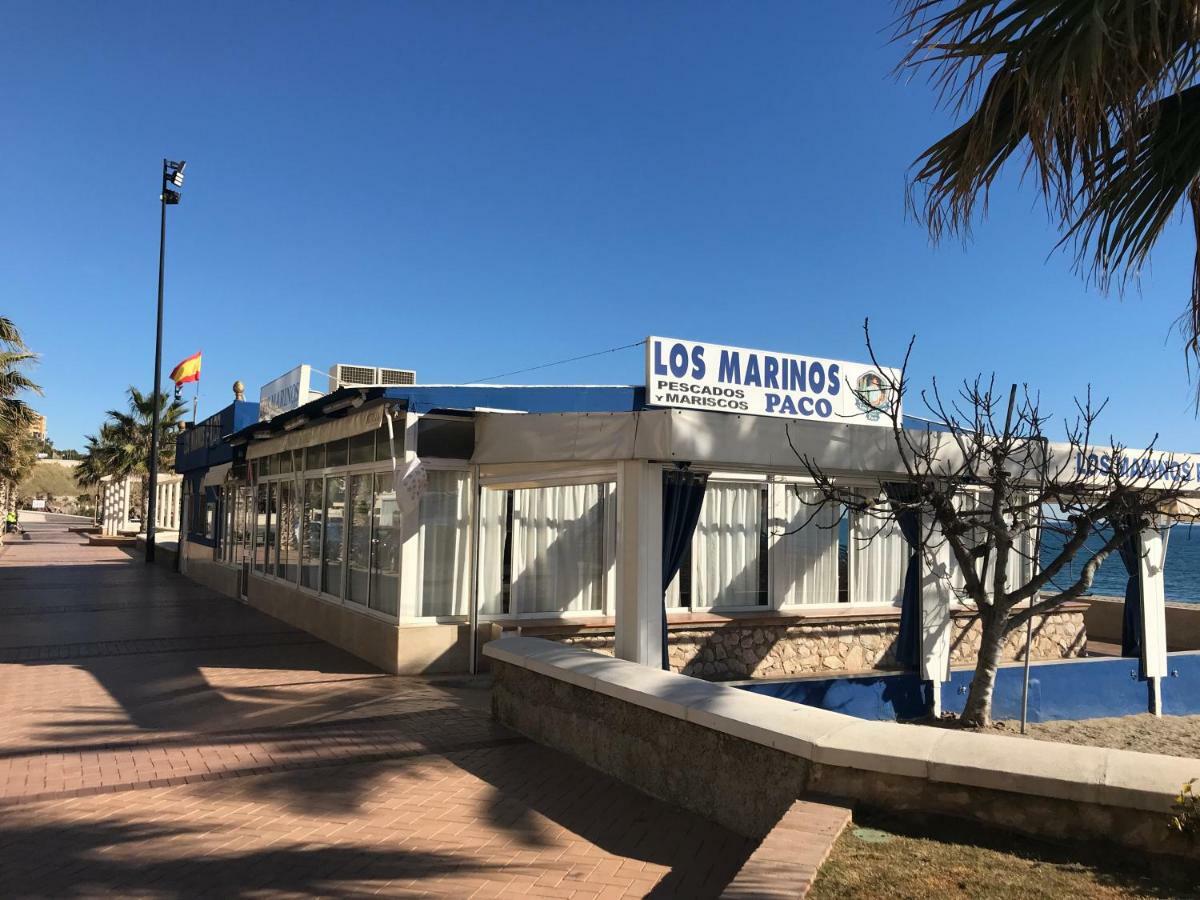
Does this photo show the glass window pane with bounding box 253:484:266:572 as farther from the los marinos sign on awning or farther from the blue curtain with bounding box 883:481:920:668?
the blue curtain with bounding box 883:481:920:668

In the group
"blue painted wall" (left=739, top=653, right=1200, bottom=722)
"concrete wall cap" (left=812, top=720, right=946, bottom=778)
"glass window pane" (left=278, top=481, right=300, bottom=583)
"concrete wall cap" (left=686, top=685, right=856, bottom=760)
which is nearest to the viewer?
"concrete wall cap" (left=812, top=720, right=946, bottom=778)

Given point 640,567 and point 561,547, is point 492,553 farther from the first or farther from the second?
point 640,567

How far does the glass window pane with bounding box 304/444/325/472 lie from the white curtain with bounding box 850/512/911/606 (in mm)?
7778

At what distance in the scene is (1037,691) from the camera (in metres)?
9.63

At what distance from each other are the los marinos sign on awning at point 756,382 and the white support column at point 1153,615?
365cm

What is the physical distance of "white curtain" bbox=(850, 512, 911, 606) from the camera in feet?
39.4

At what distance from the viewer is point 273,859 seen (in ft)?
14.3

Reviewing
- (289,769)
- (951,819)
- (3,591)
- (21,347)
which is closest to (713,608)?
(289,769)

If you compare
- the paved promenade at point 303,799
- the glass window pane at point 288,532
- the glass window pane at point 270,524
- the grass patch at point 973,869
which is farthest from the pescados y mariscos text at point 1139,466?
the glass window pane at point 270,524

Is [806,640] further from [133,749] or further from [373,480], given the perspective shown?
[133,749]

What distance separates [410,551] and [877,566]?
6.63 m

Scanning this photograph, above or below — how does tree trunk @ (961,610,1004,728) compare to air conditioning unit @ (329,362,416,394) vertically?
below

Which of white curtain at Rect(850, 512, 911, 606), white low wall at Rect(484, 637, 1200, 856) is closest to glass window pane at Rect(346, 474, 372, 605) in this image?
white curtain at Rect(850, 512, 911, 606)

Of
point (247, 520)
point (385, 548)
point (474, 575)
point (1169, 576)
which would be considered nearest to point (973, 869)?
point (474, 575)
